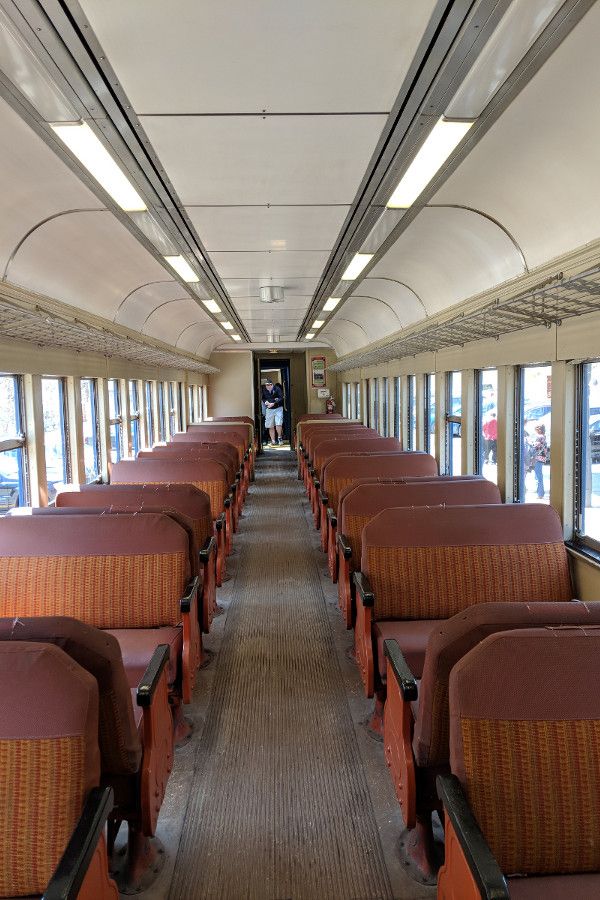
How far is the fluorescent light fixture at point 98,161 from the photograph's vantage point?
2998 millimetres

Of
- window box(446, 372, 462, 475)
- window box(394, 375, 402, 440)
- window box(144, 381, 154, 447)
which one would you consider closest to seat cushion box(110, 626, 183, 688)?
window box(446, 372, 462, 475)

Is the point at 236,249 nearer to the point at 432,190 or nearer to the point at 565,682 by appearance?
the point at 432,190

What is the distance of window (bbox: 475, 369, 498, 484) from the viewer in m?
6.54

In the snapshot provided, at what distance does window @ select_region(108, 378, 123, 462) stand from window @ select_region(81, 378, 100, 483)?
63cm

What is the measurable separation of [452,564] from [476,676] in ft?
6.52

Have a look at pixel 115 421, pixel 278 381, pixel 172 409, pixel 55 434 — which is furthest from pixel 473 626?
pixel 278 381

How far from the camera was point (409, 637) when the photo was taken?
3516 mm

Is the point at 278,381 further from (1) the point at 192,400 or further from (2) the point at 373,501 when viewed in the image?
(2) the point at 373,501

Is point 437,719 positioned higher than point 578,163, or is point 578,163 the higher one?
point 578,163

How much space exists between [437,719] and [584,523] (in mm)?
2614

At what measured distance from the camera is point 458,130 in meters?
3.12

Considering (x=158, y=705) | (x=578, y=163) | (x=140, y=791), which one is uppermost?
(x=578, y=163)

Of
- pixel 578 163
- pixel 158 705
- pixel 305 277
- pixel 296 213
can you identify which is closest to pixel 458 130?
pixel 578 163

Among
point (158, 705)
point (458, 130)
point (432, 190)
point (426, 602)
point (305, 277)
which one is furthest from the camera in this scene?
point (305, 277)
